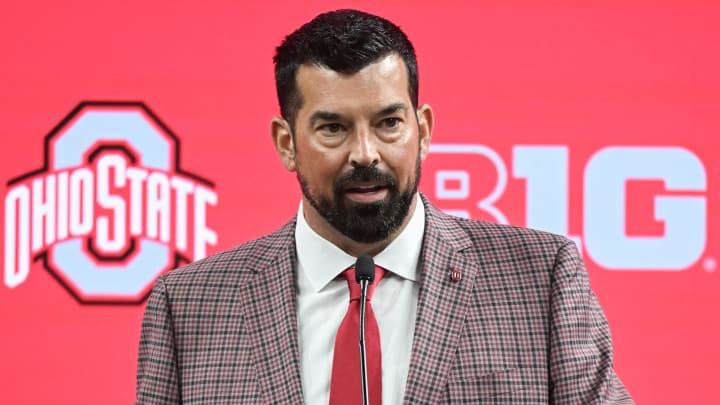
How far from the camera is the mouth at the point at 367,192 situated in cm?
179

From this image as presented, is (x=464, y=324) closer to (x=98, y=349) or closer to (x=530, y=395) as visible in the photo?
(x=530, y=395)

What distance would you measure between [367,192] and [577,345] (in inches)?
17.9

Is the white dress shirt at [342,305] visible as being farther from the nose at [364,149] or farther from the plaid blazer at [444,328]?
the nose at [364,149]

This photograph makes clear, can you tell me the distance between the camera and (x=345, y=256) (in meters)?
1.89

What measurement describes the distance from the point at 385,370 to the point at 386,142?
406 mm

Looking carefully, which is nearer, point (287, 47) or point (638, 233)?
point (287, 47)

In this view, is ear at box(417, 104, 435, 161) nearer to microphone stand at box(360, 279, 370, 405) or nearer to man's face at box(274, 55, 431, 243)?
man's face at box(274, 55, 431, 243)

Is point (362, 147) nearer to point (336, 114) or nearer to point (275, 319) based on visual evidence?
point (336, 114)

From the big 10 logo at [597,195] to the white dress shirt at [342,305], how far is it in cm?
116

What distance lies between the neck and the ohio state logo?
1243mm

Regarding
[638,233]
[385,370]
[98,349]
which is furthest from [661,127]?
[98,349]

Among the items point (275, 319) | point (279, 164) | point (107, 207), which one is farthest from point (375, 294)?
point (107, 207)

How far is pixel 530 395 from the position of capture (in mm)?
1708

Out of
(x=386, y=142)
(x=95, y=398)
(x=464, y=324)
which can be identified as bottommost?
(x=95, y=398)
